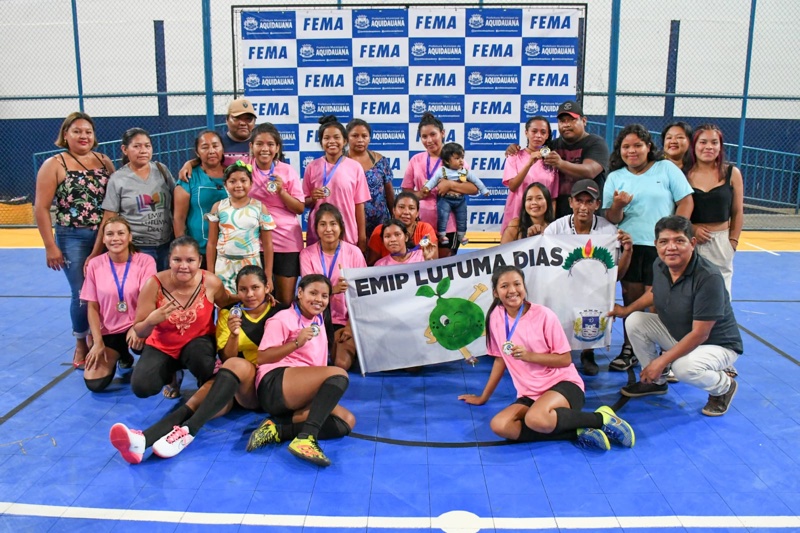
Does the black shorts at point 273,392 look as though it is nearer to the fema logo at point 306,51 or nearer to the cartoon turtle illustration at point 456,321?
the cartoon turtle illustration at point 456,321

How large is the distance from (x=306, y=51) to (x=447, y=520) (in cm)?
547

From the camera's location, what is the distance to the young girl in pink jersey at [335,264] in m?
4.98

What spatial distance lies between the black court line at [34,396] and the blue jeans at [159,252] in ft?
3.40

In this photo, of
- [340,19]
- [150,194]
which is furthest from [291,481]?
[340,19]

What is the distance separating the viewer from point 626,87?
1316 cm

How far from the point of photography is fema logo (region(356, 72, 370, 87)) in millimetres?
7387

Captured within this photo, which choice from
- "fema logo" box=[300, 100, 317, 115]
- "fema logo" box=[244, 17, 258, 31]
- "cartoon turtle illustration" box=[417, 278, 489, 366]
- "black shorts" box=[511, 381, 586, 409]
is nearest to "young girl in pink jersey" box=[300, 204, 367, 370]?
"cartoon turtle illustration" box=[417, 278, 489, 366]

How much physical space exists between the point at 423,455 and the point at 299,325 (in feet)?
3.58

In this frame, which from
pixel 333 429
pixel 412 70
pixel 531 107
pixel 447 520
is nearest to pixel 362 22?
pixel 412 70

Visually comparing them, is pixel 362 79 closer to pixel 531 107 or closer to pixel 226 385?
pixel 531 107

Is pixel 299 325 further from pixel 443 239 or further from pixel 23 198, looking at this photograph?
pixel 23 198

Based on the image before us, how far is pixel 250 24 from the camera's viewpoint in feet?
23.7

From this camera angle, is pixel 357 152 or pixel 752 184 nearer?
pixel 357 152

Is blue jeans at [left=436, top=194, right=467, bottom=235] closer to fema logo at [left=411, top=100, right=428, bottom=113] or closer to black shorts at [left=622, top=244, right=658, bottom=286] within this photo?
black shorts at [left=622, top=244, right=658, bottom=286]
